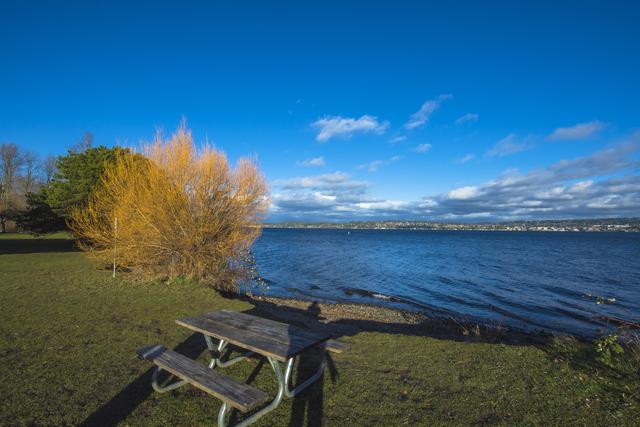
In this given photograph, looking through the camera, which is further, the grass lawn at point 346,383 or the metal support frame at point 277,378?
the grass lawn at point 346,383

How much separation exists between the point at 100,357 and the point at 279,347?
372cm

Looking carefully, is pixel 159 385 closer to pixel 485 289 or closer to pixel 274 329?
pixel 274 329

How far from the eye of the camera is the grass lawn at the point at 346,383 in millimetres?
4004

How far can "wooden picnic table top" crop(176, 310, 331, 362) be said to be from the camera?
3.94 m

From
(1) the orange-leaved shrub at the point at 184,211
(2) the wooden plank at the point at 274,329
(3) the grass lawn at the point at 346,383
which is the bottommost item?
(3) the grass lawn at the point at 346,383

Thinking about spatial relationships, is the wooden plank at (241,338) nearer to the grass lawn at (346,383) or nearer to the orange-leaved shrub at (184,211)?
the grass lawn at (346,383)

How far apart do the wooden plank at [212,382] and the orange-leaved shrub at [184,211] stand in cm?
762

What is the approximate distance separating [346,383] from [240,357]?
184 cm

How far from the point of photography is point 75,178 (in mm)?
23047

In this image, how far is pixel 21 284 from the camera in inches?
445

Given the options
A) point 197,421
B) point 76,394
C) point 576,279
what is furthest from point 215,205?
point 576,279

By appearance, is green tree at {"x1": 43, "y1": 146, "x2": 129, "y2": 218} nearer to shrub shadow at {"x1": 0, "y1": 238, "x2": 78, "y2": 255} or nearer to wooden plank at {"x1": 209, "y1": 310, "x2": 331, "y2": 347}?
shrub shadow at {"x1": 0, "y1": 238, "x2": 78, "y2": 255}

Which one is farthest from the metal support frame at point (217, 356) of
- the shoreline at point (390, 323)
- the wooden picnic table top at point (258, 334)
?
the shoreline at point (390, 323)

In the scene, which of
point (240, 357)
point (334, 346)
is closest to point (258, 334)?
point (334, 346)
